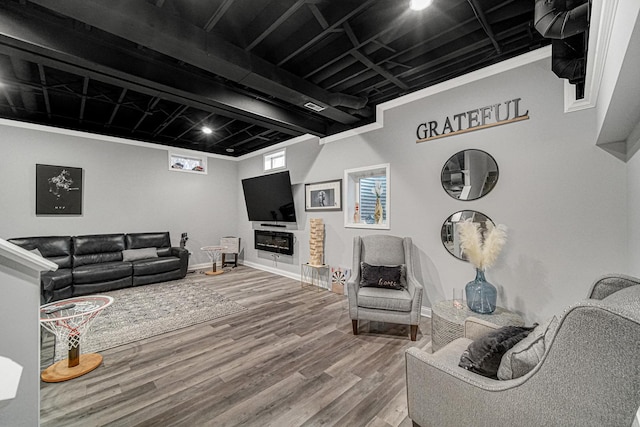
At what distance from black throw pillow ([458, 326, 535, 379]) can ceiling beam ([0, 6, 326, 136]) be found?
370 centimetres

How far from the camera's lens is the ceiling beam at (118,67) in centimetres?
224

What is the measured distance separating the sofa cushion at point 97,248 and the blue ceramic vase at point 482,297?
6.17m

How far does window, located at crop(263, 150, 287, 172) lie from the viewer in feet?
19.6

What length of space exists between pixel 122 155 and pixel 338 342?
593 centimetres

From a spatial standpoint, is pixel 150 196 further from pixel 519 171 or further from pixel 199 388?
pixel 519 171

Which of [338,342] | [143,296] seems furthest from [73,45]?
[338,342]

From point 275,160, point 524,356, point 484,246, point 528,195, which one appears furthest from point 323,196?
point 524,356

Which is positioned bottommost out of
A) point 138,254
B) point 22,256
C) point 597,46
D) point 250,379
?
point 250,379

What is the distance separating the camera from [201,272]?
246 inches

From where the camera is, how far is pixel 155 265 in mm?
5152

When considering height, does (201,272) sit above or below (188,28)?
below

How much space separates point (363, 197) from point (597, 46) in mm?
3367

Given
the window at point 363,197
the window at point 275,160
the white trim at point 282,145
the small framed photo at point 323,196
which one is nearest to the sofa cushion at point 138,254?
the window at point 275,160

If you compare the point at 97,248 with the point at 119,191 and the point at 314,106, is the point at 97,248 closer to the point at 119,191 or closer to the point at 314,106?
the point at 119,191
